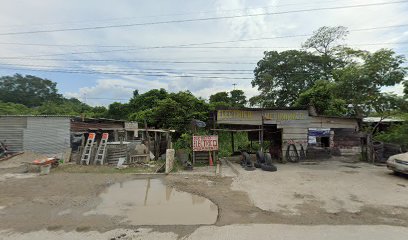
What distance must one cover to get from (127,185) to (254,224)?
5.86 meters

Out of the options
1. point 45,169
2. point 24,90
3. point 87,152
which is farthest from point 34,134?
point 24,90

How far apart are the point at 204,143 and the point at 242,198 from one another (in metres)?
6.90

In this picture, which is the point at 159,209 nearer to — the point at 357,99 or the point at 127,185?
the point at 127,185

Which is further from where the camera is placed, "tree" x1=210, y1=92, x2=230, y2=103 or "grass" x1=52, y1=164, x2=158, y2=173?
"tree" x1=210, y1=92, x2=230, y2=103

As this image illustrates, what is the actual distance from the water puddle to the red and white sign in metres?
5.05

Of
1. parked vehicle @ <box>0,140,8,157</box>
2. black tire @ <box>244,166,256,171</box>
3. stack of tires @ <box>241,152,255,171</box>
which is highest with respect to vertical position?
parked vehicle @ <box>0,140,8,157</box>

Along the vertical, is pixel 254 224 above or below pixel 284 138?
below

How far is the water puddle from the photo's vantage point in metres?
6.76

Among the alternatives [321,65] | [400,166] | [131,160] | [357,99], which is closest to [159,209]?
Answer: [131,160]

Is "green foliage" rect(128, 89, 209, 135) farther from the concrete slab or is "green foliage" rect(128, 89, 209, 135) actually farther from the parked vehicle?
the concrete slab

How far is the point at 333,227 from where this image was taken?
6215 mm

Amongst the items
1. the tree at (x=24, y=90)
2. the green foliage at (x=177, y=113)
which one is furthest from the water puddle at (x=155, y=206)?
the tree at (x=24, y=90)

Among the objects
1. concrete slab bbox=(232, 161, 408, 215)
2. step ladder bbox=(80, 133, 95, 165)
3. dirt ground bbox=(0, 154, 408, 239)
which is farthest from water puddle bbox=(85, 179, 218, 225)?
step ladder bbox=(80, 133, 95, 165)

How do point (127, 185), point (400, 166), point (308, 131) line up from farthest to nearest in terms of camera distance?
point (308, 131), point (400, 166), point (127, 185)
